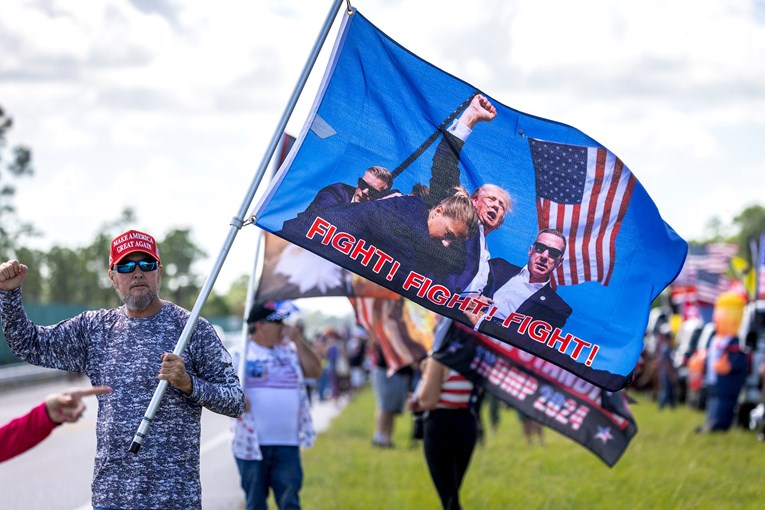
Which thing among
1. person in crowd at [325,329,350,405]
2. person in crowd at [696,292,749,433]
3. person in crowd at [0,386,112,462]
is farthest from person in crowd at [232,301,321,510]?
person in crowd at [325,329,350,405]

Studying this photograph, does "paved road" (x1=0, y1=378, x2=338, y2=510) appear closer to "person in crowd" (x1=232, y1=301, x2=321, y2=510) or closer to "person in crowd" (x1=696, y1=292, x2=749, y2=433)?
"person in crowd" (x1=232, y1=301, x2=321, y2=510)

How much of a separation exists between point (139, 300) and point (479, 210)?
1911mm

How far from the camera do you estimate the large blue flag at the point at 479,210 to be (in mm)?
6570

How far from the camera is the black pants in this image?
9.16m

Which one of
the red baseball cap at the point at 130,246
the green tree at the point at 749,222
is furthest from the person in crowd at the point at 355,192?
the green tree at the point at 749,222

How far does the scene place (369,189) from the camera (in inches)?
261

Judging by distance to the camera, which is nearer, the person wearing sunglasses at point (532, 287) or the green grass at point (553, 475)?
the person wearing sunglasses at point (532, 287)

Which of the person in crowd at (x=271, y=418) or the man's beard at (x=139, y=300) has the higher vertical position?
the man's beard at (x=139, y=300)

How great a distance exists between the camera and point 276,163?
10.5 meters

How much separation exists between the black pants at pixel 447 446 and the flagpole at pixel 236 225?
136 inches

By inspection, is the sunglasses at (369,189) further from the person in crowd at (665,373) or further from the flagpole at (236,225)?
the person in crowd at (665,373)

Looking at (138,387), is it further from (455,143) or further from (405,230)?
(455,143)

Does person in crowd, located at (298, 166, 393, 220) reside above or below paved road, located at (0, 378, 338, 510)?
above

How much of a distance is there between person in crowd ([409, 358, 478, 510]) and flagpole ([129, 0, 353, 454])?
3250mm
